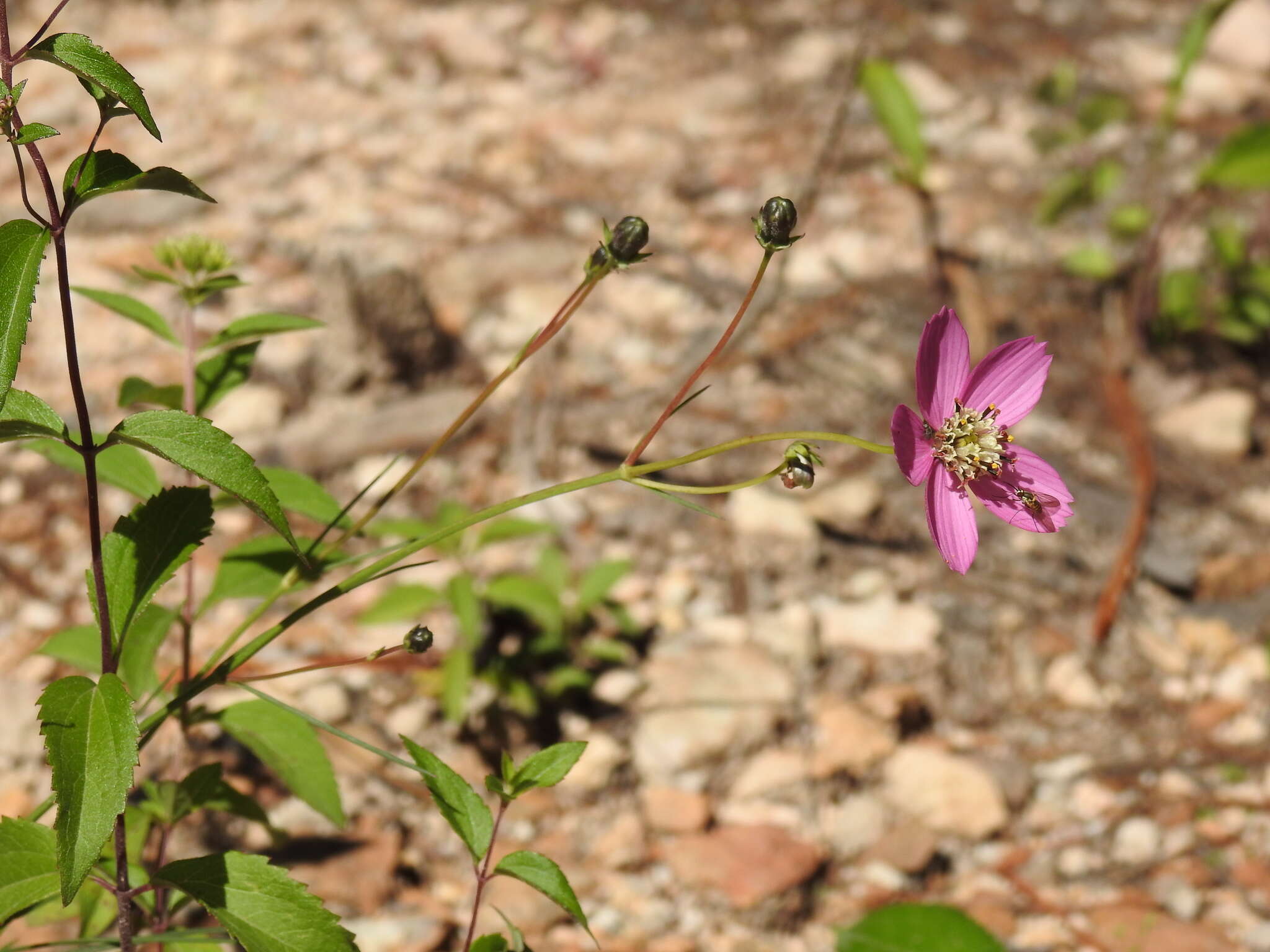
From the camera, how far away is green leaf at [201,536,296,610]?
135cm

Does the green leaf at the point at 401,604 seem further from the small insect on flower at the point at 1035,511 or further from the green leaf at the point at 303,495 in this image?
the small insect on flower at the point at 1035,511

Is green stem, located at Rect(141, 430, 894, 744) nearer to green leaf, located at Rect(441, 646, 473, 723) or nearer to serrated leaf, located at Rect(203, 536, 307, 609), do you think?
serrated leaf, located at Rect(203, 536, 307, 609)

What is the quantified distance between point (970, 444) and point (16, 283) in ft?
2.86

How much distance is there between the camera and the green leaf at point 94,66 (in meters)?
0.86

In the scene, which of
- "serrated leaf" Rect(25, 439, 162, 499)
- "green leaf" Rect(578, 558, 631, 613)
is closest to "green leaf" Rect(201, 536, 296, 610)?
"serrated leaf" Rect(25, 439, 162, 499)

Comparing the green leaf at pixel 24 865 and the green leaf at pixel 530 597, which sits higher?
the green leaf at pixel 530 597

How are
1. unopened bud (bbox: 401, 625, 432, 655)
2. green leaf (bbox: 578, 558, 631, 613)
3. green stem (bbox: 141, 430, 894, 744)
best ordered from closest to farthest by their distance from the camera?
green stem (bbox: 141, 430, 894, 744), unopened bud (bbox: 401, 625, 432, 655), green leaf (bbox: 578, 558, 631, 613)

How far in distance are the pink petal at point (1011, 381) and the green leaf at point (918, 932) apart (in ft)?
2.32

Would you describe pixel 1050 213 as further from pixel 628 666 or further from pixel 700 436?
pixel 628 666

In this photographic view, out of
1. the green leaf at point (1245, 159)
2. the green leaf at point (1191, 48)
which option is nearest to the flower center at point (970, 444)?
the green leaf at point (1245, 159)

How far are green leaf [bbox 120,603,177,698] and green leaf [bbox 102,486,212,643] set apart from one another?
0.20 meters

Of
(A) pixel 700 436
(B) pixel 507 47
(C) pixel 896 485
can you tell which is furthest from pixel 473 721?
(B) pixel 507 47

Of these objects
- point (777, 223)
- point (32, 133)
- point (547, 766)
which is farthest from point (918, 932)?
point (32, 133)

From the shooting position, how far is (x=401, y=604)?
2.04m
